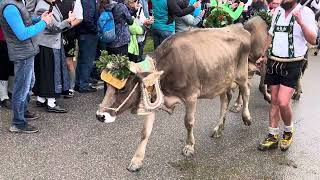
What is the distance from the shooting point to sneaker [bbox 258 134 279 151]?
5.85 metres

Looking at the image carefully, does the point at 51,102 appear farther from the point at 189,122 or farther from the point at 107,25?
the point at 189,122

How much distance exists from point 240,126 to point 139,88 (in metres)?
2.43

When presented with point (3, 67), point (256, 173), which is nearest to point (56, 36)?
point (3, 67)

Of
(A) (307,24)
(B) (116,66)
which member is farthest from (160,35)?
(B) (116,66)

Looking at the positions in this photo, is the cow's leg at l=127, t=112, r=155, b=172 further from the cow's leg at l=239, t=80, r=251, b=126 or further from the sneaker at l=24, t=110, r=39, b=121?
the sneaker at l=24, t=110, r=39, b=121

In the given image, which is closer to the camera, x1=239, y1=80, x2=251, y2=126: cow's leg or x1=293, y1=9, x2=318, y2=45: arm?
x1=293, y1=9, x2=318, y2=45: arm

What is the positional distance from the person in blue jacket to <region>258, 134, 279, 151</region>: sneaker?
9.46ft

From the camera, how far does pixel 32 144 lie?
5.72 m

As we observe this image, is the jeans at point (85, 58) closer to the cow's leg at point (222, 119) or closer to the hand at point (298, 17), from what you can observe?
the cow's leg at point (222, 119)

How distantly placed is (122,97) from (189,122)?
1.07 meters

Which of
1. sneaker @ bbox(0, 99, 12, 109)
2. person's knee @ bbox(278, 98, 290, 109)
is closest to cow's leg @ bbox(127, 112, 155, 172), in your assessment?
person's knee @ bbox(278, 98, 290, 109)

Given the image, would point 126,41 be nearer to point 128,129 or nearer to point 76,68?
point 76,68

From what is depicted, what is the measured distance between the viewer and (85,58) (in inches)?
309

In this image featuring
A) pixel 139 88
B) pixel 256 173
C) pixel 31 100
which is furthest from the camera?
pixel 31 100
